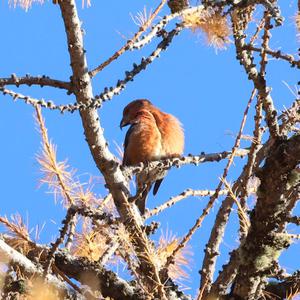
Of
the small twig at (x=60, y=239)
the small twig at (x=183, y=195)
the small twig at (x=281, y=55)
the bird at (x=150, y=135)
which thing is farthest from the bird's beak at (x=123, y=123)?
the small twig at (x=60, y=239)

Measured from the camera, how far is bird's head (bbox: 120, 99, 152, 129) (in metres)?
5.04

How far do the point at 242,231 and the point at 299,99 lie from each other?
51 cm

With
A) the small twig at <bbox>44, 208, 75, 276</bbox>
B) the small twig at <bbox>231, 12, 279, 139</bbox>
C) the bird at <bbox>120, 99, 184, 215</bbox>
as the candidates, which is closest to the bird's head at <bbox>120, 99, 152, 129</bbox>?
the bird at <bbox>120, 99, 184, 215</bbox>

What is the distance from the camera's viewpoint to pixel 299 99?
6.77 feet

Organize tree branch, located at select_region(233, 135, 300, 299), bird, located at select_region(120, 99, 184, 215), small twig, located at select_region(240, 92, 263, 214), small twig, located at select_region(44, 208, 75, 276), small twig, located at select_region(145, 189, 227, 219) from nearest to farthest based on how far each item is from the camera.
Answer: small twig, located at select_region(44, 208, 75, 276) < tree branch, located at select_region(233, 135, 300, 299) < small twig, located at select_region(240, 92, 263, 214) < small twig, located at select_region(145, 189, 227, 219) < bird, located at select_region(120, 99, 184, 215)

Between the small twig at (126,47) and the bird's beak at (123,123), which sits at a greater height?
the bird's beak at (123,123)

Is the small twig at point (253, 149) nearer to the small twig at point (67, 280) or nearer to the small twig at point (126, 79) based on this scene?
the small twig at point (126, 79)

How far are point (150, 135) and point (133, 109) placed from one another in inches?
12.4

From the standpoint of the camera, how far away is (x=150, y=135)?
4.88 m

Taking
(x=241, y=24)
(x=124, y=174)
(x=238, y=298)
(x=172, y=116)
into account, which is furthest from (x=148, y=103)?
(x=238, y=298)

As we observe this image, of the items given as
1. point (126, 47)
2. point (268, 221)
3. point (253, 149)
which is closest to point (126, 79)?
point (126, 47)

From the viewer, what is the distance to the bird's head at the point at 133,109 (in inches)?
198

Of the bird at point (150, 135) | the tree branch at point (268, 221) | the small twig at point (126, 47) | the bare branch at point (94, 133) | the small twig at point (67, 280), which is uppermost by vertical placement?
the bird at point (150, 135)

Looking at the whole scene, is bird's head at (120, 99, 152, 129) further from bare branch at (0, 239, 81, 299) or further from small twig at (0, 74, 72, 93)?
bare branch at (0, 239, 81, 299)
